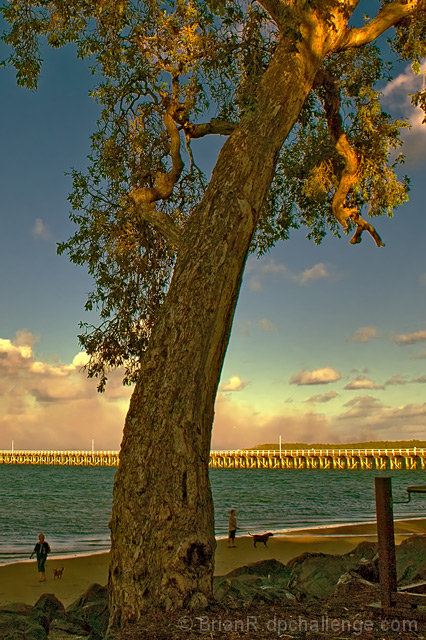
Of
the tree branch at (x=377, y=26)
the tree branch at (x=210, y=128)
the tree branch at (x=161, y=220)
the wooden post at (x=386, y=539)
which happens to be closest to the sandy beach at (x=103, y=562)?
the tree branch at (x=161, y=220)

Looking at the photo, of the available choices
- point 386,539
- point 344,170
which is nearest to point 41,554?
point 344,170

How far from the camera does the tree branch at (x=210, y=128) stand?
28.2 feet

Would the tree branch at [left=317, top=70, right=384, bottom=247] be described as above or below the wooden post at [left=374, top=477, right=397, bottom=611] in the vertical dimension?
above

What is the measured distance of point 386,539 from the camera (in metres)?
4.86

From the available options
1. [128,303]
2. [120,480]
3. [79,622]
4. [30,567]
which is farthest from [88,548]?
[120,480]

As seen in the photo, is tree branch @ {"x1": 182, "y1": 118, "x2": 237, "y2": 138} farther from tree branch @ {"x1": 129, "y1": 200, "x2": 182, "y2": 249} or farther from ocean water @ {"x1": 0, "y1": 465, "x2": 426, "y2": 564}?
ocean water @ {"x1": 0, "y1": 465, "x2": 426, "y2": 564}

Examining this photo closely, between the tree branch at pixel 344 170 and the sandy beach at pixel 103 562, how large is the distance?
31.6 ft

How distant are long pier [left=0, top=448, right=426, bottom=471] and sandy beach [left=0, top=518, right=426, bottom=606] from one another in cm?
7092

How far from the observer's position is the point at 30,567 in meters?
17.2

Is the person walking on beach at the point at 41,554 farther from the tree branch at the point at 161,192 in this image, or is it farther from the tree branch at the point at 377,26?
the tree branch at the point at 377,26

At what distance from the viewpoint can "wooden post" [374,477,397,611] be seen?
15.9 ft

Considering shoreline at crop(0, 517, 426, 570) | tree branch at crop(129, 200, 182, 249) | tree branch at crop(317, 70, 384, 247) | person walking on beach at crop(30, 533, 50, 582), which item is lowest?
shoreline at crop(0, 517, 426, 570)

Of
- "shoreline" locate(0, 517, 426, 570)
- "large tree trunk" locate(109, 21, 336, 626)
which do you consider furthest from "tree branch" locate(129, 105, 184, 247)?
"shoreline" locate(0, 517, 426, 570)

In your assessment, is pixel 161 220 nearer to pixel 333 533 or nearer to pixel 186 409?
pixel 186 409
